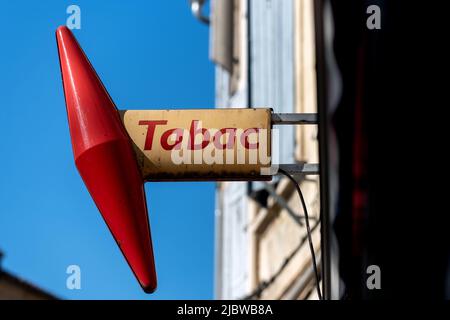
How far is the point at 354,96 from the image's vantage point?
521 cm

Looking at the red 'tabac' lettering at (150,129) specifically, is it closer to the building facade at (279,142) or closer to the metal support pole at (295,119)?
the metal support pole at (295,119)

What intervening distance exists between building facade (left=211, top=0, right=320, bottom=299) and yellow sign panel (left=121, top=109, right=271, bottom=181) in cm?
787

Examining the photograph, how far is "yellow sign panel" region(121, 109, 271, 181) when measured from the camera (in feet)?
23.5

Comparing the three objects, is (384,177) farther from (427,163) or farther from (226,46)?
(226,46)

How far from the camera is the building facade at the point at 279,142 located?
17672 mm

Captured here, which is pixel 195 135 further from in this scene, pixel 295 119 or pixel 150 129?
pixel 295 119

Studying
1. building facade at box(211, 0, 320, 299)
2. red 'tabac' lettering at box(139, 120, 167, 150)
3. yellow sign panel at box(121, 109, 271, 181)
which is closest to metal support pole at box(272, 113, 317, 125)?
yellow sign panel at box(121, 109, 271, 181)

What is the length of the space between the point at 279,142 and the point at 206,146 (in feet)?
39.2

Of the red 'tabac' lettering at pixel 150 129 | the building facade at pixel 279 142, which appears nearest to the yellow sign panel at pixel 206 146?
the red 'tabac' lettering at pixel 150 129

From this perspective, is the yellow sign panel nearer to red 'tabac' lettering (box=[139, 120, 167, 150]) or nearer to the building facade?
red 'tabac' lettering (box=[139, 120, 167, 150])

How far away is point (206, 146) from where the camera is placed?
7176mm

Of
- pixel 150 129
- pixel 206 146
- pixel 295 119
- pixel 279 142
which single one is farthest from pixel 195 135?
pixel 279 142
